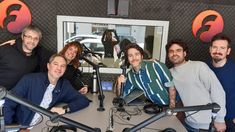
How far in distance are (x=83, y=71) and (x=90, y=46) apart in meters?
0.29

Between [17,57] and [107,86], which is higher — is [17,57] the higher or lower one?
the higher one

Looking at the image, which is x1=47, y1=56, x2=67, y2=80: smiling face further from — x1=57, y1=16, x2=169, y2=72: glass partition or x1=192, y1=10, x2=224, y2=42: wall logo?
x1=192, y1=10, x2=224, y2=42: wall logo

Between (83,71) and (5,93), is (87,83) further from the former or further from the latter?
(5,93)

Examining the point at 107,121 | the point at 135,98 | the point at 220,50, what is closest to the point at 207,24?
the point at 220,50

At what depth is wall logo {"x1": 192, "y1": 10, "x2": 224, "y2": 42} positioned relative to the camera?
264 cm

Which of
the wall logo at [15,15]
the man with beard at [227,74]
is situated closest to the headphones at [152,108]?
the man with beard at [227,74]

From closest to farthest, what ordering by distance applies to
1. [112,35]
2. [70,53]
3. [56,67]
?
[56,67] → [70,53] → [112,35]

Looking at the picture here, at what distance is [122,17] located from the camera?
259 cm

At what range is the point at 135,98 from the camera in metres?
2.22

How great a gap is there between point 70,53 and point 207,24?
150 cm

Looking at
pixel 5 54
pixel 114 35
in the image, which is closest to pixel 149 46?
pixel 114 35

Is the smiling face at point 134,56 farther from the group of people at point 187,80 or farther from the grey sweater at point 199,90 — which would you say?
the grey sweater at point 199,90

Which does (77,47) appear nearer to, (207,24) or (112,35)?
(112,35)

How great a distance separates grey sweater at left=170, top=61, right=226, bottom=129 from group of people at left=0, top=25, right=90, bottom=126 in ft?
2.79
